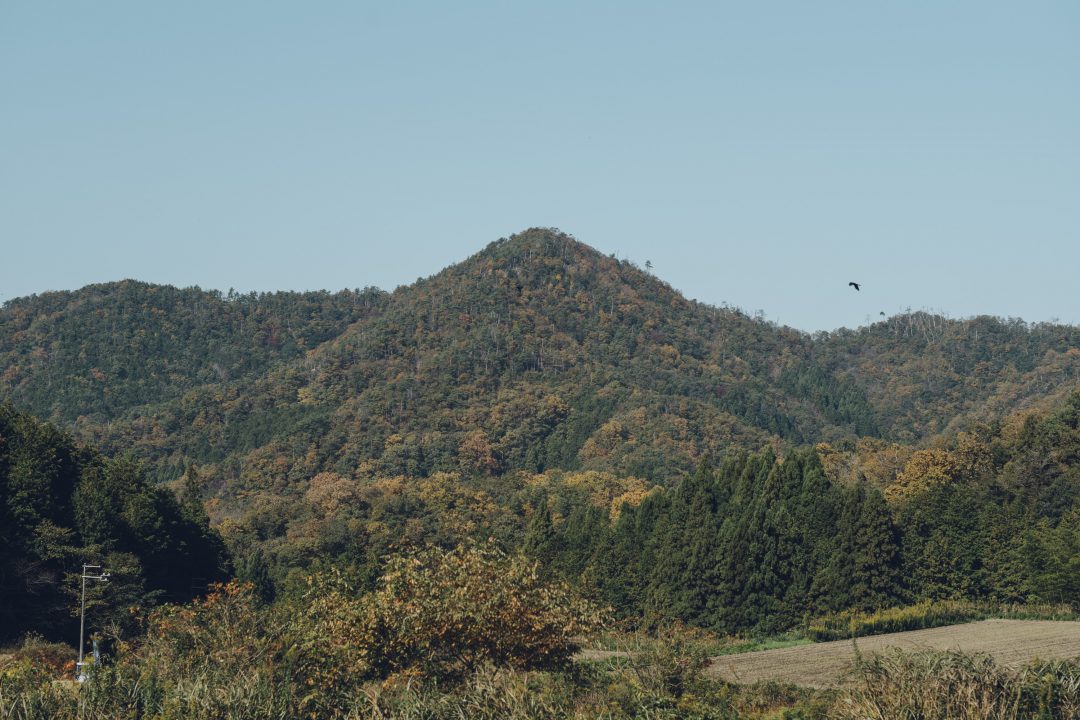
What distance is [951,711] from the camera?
2450 centimetres

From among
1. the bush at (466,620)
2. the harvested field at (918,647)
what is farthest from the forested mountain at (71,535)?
the bush at (466,620)

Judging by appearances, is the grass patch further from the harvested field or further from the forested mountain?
the forested mountain

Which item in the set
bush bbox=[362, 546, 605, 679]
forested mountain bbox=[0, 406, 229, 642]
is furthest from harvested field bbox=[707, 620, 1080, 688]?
forested mountain bbox=[0, 406, 229, 642]

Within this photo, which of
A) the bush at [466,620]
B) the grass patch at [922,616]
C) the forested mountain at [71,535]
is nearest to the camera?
the bush at [466,620]

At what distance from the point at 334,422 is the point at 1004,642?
428ft

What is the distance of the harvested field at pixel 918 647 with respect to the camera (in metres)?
48.4

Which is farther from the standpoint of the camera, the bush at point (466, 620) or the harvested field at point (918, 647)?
the harvested field at point (918, 647)

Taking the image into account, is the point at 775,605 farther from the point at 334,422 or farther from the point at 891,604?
the point at 334,422

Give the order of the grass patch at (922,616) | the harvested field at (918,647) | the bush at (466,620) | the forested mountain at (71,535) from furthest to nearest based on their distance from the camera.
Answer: the grass patch at (922,616) → the forested mountain at (71,535) → the harvested field at (918,647) → the bush at (466,620)

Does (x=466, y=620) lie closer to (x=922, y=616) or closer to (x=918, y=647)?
(x=918, y=647)

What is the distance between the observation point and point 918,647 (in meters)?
46.0

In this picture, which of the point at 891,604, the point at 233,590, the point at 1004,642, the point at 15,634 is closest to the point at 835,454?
the point at 891,604

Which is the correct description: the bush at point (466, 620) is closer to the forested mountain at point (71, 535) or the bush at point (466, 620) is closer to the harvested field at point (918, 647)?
the harvested field at point (918, 647)

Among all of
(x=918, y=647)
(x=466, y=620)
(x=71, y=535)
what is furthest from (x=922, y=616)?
(x=71, y=535)
